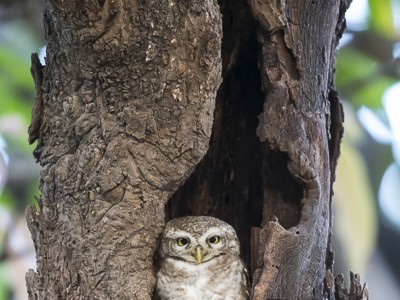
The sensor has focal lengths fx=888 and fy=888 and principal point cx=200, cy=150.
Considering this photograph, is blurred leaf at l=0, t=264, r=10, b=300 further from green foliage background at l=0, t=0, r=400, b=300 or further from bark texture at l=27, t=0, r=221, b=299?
bark texture at l=27, t=0, r=221, b=299

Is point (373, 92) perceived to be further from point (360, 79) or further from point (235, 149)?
point (235, 149)

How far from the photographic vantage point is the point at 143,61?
3.39m

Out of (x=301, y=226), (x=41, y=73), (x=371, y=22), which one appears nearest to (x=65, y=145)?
(x=41, y=73)

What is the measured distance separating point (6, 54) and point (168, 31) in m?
2.37

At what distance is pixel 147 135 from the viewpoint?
3451 millimetres

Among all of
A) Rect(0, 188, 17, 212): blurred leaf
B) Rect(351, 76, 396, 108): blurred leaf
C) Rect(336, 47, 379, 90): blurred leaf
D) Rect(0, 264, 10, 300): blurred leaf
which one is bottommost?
Rect(0, 264, 10, 300): blurred leaf

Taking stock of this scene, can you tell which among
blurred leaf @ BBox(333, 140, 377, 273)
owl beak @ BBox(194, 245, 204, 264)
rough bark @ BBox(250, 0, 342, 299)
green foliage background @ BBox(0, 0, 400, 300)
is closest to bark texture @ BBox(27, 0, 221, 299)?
rough bark @ BBox(250, 0, 342, 299)

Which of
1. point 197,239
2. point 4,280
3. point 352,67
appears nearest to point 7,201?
point 4,280

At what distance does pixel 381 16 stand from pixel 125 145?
7.65 ft

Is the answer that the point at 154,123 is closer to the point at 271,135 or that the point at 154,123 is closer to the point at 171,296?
the point at 271,135

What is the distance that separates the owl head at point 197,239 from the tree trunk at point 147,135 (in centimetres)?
26

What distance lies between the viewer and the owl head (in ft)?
12.3

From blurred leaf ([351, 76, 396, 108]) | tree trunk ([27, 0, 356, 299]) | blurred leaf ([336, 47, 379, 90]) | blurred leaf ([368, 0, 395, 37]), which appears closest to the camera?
tree trunk ([27, 0, 356, 299])

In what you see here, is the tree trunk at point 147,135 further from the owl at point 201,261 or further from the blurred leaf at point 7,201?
the blurred leaf at point 7,201
